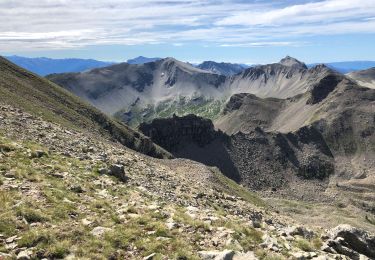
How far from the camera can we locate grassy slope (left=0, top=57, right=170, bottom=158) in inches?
3563

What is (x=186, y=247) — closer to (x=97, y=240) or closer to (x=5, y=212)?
(x=97, y=240)

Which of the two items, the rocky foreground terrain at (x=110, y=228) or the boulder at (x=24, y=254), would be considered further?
the rocky foreground terrain at (x=110, y=228)

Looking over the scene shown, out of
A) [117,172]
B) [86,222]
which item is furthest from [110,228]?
[117,172]

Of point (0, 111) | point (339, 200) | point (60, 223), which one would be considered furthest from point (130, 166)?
point (339, 200)

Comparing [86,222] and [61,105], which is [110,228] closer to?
[86,222]

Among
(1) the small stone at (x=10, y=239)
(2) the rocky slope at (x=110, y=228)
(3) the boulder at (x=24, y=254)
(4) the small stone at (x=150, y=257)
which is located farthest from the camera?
(2) the rocky slope at (x=110, y=228)

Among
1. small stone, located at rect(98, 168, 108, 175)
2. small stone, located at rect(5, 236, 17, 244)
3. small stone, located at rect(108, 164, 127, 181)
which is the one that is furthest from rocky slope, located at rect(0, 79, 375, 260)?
small stone, located at rect(108, 164, 127, 181)

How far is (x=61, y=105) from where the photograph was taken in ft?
332

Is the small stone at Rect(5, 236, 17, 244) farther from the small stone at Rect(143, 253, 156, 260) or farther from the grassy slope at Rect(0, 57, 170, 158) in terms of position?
the grassy slope at Rect(0, 57, 170, 158)

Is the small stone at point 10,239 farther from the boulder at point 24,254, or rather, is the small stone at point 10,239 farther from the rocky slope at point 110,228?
the boulder at point 24,254

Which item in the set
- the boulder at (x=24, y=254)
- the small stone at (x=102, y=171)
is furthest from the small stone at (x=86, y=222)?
the small stone at (x=102, y=171)

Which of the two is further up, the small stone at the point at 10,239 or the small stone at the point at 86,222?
the small stone at the point at 86,222

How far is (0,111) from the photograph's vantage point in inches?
1930

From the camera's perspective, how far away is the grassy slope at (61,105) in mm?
90500
